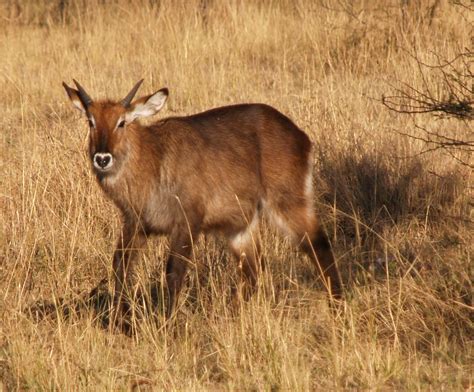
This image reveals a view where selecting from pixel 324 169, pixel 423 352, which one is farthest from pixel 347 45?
pixel 423 352

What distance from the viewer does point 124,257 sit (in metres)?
5.48

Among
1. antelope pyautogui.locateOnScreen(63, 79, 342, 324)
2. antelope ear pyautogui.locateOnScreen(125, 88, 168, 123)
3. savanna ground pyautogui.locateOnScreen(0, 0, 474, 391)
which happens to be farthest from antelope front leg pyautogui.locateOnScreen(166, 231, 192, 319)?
antelope ear pyautogui.locateOnScreen(125, 88, 168, 123)

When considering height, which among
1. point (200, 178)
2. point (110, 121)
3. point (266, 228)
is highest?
point (110, 121)

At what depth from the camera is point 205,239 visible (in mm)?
6102

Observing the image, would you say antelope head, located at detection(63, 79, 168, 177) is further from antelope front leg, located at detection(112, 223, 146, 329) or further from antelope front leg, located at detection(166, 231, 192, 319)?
antelope front leg, located at detection(166, 231, 192, 319)

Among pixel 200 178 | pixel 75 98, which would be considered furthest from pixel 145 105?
pixel 200 178

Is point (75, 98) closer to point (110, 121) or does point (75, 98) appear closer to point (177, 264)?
point (110, 121)

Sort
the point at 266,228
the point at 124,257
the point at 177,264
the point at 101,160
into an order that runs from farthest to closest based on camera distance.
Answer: the point at 266,228 < the point at 124,257 < the point at 177,264 < the point at 101,160

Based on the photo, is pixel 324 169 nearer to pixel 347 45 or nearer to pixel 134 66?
pixel 347 45

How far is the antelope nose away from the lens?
523cm

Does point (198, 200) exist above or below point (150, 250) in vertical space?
above

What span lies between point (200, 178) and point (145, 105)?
0.49 metres

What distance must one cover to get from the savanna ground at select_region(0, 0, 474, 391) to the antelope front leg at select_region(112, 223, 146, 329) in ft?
0.36

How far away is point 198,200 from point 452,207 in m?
1.74
